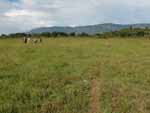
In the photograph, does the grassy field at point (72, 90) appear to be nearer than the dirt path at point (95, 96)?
No

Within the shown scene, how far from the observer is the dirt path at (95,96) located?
8797mm

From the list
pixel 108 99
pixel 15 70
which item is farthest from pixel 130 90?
pixel 15 70

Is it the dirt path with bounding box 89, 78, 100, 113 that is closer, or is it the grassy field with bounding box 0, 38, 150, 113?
the dirt path with bounding box 89, 78, 100, 113

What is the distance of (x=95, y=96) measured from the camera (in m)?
10.2

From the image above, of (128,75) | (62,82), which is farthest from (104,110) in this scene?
(128,75)

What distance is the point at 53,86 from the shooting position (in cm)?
1162

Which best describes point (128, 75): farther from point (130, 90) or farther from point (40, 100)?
point (40, 100)

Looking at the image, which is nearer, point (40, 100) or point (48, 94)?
Answer: point (40, 100)

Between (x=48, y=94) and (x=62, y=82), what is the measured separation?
1819 mm

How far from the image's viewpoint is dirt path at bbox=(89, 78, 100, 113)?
28.9ft

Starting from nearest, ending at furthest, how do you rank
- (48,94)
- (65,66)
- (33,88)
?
(48,94) → (33,88) → (65,66)

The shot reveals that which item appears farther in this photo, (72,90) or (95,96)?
(72,90)

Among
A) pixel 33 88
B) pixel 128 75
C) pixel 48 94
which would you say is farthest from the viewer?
pixel 128 75

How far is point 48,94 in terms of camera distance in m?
10.5
